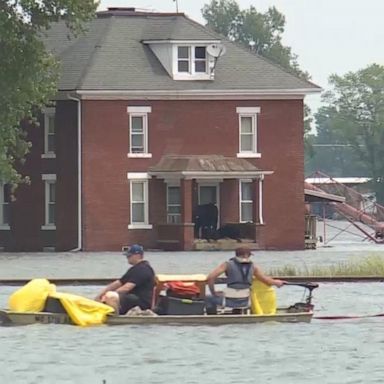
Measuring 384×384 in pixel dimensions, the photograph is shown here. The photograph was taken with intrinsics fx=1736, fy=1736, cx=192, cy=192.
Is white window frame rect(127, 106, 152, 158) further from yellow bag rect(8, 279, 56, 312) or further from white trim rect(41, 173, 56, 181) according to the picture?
yellow bag rect(8, 279, 56, 312)

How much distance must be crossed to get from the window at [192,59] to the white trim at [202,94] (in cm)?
152

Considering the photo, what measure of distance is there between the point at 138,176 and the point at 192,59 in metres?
5.33

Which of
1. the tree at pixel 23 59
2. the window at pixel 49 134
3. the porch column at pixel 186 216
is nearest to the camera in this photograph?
the tree at pixel 23 59

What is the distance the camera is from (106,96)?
66688mm

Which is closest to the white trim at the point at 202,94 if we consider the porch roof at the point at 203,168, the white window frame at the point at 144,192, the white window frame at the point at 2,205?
the porch roof at the point at 203,168

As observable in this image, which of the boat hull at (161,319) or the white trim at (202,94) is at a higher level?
the white trim at (202,94)

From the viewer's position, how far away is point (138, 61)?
69438 millimetres

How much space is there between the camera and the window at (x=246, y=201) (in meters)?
68.4

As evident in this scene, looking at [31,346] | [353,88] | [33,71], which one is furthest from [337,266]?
[353,88]

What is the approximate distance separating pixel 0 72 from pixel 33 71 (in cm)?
123

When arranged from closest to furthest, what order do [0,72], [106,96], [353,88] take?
[0,72] < [106,96] < [353,88]

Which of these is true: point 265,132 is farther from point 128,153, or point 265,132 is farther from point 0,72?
point 0,72

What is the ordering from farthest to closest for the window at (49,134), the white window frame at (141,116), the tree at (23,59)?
the window at (49,134)
the white window frame at (141,116)
the tree at (23,59)

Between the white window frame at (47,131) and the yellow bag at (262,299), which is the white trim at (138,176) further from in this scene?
the yellow bag at (262,299)
